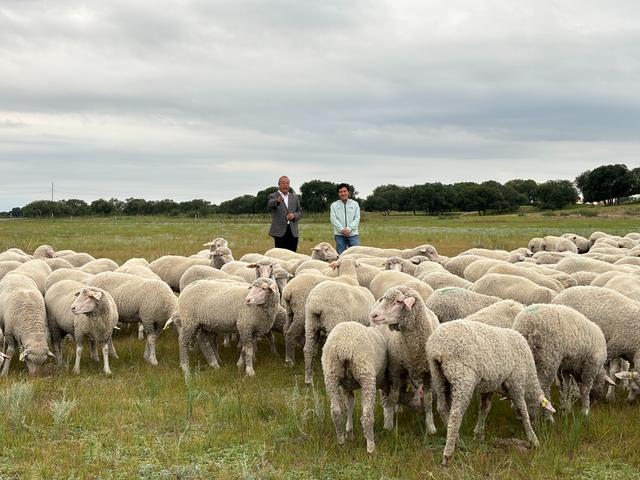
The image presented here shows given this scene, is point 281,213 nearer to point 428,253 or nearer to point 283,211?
point 283,211

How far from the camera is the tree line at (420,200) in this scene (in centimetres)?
10850

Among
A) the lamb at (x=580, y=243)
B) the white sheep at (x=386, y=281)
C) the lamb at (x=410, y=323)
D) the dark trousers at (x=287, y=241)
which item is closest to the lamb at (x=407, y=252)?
the dark trousers at (x=287, y=241)

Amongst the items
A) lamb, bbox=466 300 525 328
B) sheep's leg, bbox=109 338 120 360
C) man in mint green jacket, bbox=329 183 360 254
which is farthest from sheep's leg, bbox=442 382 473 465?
man in mint green jacket, bbox=329 183 360 254

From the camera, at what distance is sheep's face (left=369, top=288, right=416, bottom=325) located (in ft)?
22.5

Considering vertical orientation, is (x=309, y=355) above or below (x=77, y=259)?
below

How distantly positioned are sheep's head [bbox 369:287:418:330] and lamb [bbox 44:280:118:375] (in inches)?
192

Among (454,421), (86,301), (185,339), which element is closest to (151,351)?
(185,339)

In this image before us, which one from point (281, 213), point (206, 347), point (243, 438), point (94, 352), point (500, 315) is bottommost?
point (243, 438)

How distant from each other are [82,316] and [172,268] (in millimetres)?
4674

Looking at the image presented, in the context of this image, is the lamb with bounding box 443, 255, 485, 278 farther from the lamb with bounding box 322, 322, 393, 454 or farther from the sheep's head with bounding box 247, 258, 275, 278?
the lamb with bounding box 322, 322, 393, 454

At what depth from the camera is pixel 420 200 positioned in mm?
125750

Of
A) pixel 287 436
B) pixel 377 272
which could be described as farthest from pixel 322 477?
pixel 377 272

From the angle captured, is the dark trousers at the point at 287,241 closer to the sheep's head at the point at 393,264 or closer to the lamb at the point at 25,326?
the sheep's head at the point at 393,264

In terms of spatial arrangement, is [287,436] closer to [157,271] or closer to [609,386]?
[609,386]
